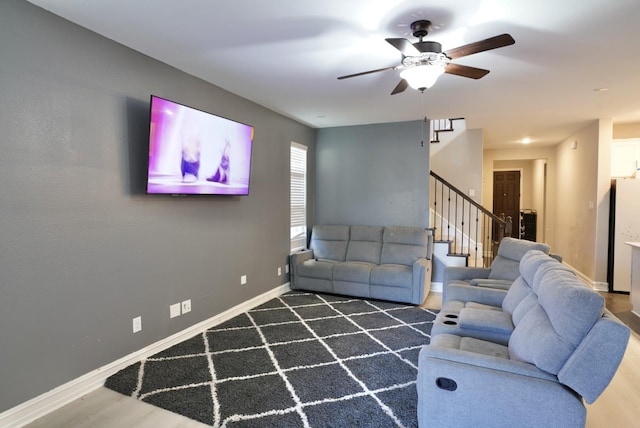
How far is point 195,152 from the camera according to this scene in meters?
3.11

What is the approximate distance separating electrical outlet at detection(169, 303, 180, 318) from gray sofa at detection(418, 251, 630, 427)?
233cm

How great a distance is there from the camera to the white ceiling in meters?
2.12

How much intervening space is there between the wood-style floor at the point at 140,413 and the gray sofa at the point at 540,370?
2.99 ft

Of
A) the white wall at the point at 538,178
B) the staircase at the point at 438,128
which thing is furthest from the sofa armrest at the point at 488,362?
the white wall at the point at 538,178

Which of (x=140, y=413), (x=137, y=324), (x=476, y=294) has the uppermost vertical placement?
(x=476, y=294)

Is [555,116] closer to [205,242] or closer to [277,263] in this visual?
[277,263]

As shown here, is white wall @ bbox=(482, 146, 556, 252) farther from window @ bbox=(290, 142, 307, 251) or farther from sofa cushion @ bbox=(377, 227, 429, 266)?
window @ bbox=(290, 142, 307, 251)

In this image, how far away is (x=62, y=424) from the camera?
2.10m

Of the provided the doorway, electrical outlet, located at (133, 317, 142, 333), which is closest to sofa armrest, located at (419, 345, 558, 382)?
electrical outlet, located at (133, 317, 142, 333)

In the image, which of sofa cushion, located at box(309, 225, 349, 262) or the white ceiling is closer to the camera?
the white ceiling

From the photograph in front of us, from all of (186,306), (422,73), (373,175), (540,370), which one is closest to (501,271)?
(540,370)

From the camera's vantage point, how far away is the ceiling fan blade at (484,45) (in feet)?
6.40

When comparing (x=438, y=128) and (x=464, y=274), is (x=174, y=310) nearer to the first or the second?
(x=464, y=274)

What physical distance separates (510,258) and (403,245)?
1.53m
